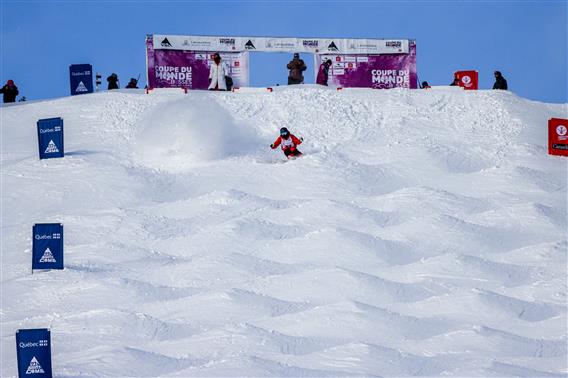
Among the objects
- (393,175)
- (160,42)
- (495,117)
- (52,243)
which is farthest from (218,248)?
(160,42)

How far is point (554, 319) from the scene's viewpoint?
14484 millimetres

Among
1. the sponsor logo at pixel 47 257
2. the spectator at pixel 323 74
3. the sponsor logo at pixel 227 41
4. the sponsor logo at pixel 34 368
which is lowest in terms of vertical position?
the sponsor logo at pixel 34 368

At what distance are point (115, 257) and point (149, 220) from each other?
1186mm

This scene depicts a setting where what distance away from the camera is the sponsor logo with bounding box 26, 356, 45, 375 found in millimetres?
12539

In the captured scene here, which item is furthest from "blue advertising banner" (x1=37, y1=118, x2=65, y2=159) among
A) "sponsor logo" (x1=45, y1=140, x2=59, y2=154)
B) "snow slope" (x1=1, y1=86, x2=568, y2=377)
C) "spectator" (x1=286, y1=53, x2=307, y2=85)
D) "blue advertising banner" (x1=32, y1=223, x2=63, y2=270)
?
"spectator" (x1=286, y1=53, x2=307, y2=85)

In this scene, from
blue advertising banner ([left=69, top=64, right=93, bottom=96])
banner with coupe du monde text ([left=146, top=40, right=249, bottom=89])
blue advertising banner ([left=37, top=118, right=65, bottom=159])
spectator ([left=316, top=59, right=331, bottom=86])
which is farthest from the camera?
spectator ([left=316, top=59, right=331, bottom=86])

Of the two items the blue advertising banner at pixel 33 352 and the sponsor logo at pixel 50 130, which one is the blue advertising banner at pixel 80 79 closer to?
the sponsor logo at pixel 50 130

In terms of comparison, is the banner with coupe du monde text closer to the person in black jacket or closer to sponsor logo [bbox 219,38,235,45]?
sponsor logo [bbox 219,38,235,45]

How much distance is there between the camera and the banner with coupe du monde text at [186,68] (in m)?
23.6

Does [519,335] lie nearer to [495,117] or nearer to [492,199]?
[492,199]

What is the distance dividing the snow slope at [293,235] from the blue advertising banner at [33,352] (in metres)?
0.66

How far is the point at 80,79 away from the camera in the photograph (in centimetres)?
2308

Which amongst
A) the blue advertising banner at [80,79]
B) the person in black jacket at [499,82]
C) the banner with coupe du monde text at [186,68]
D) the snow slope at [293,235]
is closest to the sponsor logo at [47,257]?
the snow slope at [293,235]

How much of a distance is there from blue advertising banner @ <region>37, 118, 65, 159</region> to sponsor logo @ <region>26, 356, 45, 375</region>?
22.5 ft
